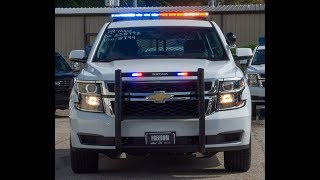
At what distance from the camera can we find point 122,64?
925 cm

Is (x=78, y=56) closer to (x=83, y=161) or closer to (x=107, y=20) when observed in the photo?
(x=83, y=161)

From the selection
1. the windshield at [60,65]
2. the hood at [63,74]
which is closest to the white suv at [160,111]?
the hood at [63,74]

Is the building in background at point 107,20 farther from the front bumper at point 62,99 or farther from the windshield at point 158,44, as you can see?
the windshield at point 158,44

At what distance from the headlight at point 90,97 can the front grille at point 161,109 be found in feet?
1.08

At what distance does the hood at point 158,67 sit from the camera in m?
8.82

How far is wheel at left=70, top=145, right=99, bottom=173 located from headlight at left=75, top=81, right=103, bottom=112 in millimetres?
608

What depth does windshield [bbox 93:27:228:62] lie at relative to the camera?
9820 millimetres

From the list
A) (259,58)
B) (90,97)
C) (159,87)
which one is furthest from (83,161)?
(259,58)

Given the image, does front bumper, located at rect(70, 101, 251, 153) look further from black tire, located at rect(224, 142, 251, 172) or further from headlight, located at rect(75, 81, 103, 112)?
black tire, located at rect(224, 142, 251, 172)

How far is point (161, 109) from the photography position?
8.68 metres

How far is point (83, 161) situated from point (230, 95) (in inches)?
77.9
